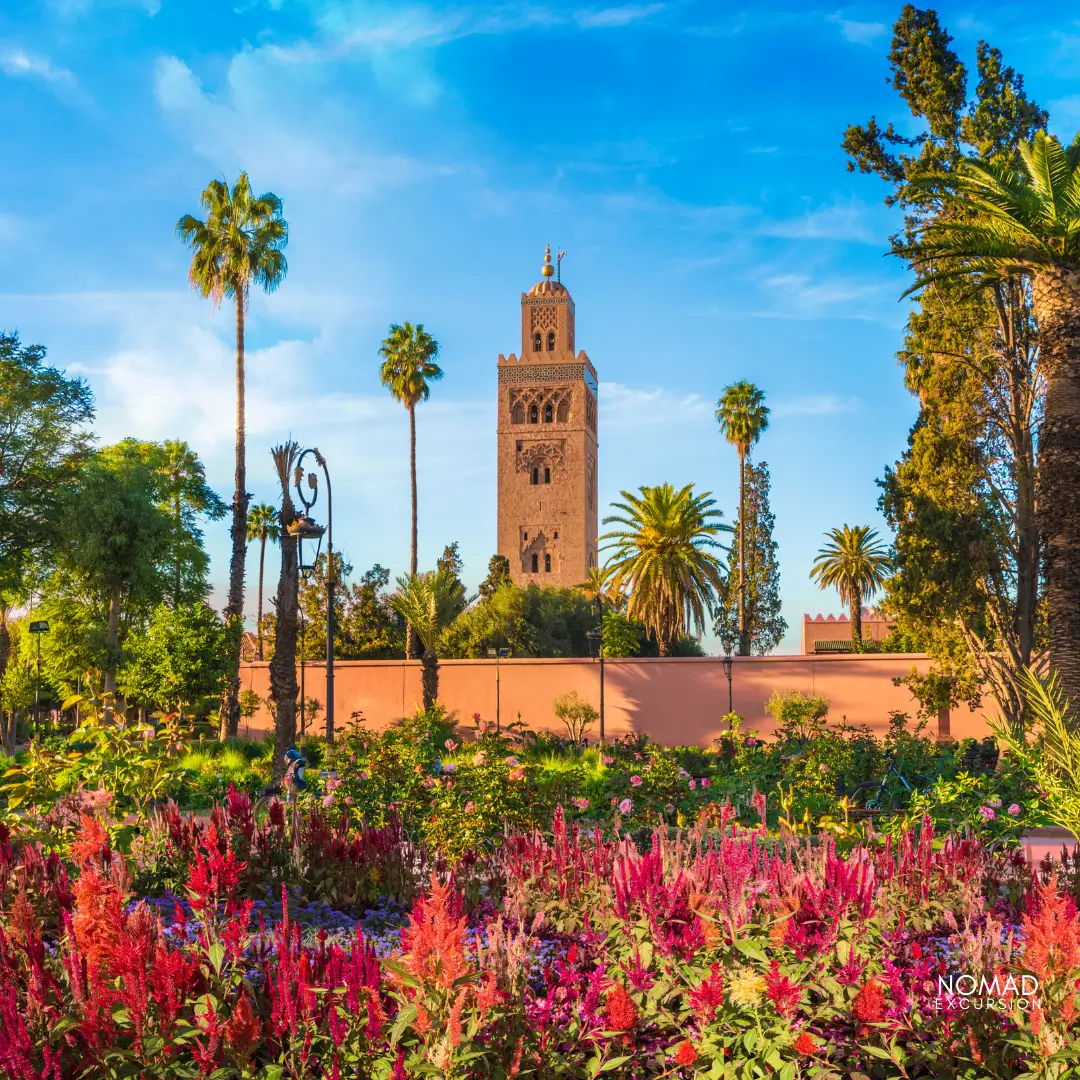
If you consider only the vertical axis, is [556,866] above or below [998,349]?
below

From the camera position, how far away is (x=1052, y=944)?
2.93 m

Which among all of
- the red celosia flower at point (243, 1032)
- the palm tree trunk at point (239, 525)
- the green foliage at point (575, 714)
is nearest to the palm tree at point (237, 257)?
the palm tree trunk at point (239, 525)

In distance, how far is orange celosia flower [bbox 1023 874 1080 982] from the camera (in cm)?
280

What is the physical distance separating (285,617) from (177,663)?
9057mm

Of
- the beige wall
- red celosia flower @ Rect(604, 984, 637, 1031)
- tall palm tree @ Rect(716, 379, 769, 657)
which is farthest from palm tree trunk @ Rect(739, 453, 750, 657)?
red celosia flower @ Rect(604, 984, 637, 1031)

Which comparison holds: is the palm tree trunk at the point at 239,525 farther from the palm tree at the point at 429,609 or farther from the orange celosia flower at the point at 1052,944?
the orange celosia flower at the point at 1052,944

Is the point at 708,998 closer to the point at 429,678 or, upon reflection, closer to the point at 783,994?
the point at 783,994

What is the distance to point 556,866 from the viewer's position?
4801mm

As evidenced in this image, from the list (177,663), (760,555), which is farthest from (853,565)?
(177,663)

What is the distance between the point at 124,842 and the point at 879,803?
699 centimetres

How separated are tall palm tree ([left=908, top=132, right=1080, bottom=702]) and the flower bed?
1104 centimetres

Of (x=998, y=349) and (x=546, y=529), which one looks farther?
(x=546, y=529)

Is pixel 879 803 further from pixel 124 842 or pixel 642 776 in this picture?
pixel 124 842

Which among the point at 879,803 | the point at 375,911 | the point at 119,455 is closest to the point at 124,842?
the point at 375,911
